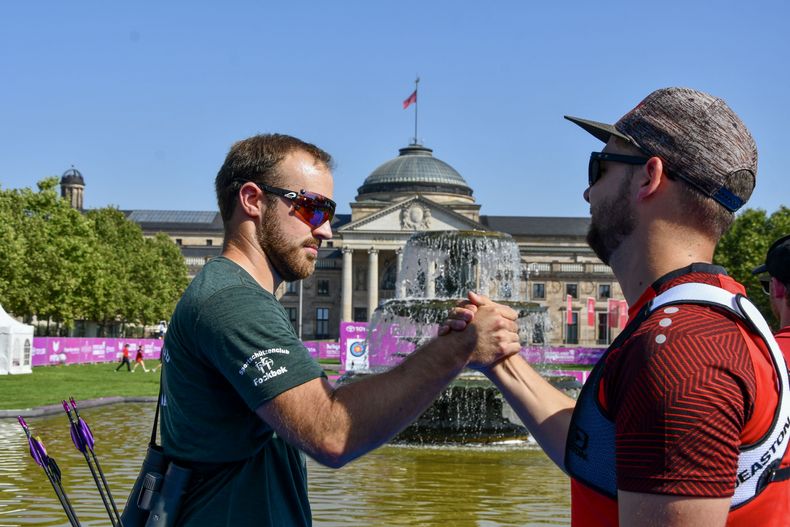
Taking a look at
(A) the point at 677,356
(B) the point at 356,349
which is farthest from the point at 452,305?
(B) the point at 356,349

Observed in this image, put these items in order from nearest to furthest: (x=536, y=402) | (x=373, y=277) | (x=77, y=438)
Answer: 1. (x=536, y=402)
2. (x=77, y=438)
3. (x=373, y=277)

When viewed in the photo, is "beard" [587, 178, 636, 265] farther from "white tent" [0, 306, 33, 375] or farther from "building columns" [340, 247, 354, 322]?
"building columns" [340, 247, 354, 322]

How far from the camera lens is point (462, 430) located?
16.4 metres

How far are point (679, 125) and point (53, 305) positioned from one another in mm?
56642

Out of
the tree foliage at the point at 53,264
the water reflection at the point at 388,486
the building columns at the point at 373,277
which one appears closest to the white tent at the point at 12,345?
the tree foliage at the point at 53,264

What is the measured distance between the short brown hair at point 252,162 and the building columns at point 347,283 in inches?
4131

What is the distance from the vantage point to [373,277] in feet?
351

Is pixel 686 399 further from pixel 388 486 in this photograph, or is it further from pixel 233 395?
pixel 388 486

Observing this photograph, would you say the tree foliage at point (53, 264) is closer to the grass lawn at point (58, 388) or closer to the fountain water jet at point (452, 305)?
the grass lawn at point (58, 388)

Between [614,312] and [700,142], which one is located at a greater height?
[614,312]

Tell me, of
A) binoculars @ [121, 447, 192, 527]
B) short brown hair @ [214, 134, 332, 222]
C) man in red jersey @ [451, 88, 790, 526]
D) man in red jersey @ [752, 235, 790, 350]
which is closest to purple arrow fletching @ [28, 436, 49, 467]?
binoculars @ [121, 447, 192, 527]

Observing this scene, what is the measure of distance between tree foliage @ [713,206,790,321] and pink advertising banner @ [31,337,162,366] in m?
36.4

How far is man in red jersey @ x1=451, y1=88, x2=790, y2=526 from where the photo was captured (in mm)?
1842

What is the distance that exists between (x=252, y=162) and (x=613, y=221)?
48.5 inches
